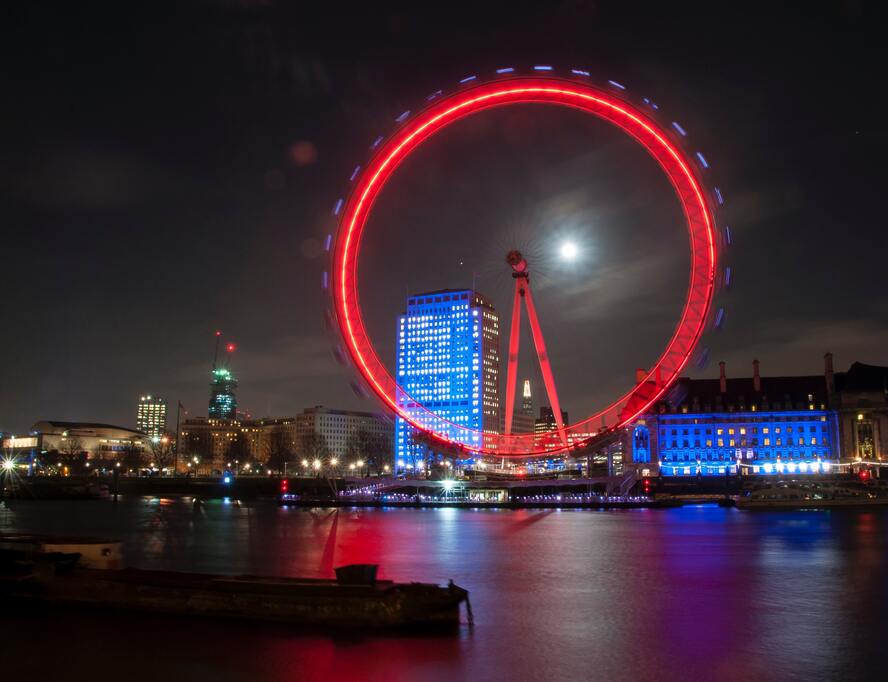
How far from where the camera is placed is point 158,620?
81.0 feet

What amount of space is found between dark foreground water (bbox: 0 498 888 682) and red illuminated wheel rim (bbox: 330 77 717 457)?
12.7 meters

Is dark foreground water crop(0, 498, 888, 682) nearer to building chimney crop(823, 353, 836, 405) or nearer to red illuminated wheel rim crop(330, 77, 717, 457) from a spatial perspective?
red illuminated wheel rim crop(330, 77, 717, 457)

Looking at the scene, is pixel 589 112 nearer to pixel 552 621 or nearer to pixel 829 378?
pixel 552 621

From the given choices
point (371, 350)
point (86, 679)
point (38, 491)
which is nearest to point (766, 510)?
point (371, 350)

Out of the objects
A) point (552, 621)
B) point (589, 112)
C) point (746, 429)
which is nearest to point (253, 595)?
point (552, 621)

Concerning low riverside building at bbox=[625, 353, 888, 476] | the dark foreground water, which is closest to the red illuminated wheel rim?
the dark foreground water

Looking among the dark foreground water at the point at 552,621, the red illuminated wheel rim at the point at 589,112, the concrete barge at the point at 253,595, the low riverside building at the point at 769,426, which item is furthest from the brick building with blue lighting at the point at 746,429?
the concrete barge at the point at 253,595

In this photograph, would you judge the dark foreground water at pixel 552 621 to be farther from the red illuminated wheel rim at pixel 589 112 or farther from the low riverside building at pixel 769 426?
the low riverside building at pixel 769 426

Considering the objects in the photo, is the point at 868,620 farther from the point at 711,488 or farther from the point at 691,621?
the point at 711,488

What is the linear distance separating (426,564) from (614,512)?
5417 cm

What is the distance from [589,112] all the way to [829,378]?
326ft

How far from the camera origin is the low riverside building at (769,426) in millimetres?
130375

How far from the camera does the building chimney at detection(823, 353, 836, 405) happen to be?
136000 mm

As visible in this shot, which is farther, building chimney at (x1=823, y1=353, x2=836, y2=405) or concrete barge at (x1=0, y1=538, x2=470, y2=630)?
building chimney at (x1=823, y1=353, x2=836, y2=405)
